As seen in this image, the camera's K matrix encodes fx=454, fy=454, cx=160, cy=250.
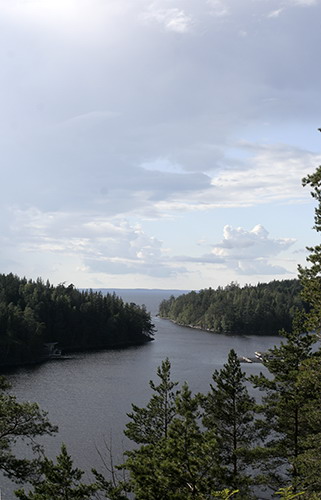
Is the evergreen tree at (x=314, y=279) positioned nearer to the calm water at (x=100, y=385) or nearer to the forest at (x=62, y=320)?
the calm water at (x=100, y=385)

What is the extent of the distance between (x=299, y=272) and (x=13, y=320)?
10965 cm

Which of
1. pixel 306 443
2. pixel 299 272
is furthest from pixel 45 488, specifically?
pixel 299 272

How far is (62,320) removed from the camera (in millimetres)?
150125

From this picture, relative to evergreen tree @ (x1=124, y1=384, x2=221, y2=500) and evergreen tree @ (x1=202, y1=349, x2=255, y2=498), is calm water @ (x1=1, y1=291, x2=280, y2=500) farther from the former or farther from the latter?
evergreen tree @ (x1=124, y1=384, x2=221, y2=500)

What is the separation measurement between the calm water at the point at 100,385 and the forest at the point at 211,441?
18573 mm

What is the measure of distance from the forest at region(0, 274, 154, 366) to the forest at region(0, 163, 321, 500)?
309 feet

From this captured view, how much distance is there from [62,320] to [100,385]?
228 feet

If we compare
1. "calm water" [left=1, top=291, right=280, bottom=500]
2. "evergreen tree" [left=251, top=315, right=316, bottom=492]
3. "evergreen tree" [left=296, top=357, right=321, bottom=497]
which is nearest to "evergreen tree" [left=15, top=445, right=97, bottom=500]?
"evergreen tree" [left=296, top=357, right=321, bottom=497]

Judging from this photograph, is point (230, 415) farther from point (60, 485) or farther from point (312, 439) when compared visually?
point (60, 485)

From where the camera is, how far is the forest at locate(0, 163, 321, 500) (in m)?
16.5

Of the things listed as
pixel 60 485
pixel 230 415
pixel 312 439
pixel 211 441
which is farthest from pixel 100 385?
pixel 211 441

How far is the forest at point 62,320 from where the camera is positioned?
11962 centimetres

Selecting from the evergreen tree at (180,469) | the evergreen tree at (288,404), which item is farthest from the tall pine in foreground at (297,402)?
the evergreen tree at (180,469)

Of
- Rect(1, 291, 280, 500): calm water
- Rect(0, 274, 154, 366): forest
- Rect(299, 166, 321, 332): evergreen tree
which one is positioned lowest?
Rect(1, 291, 280, 500): calm water
